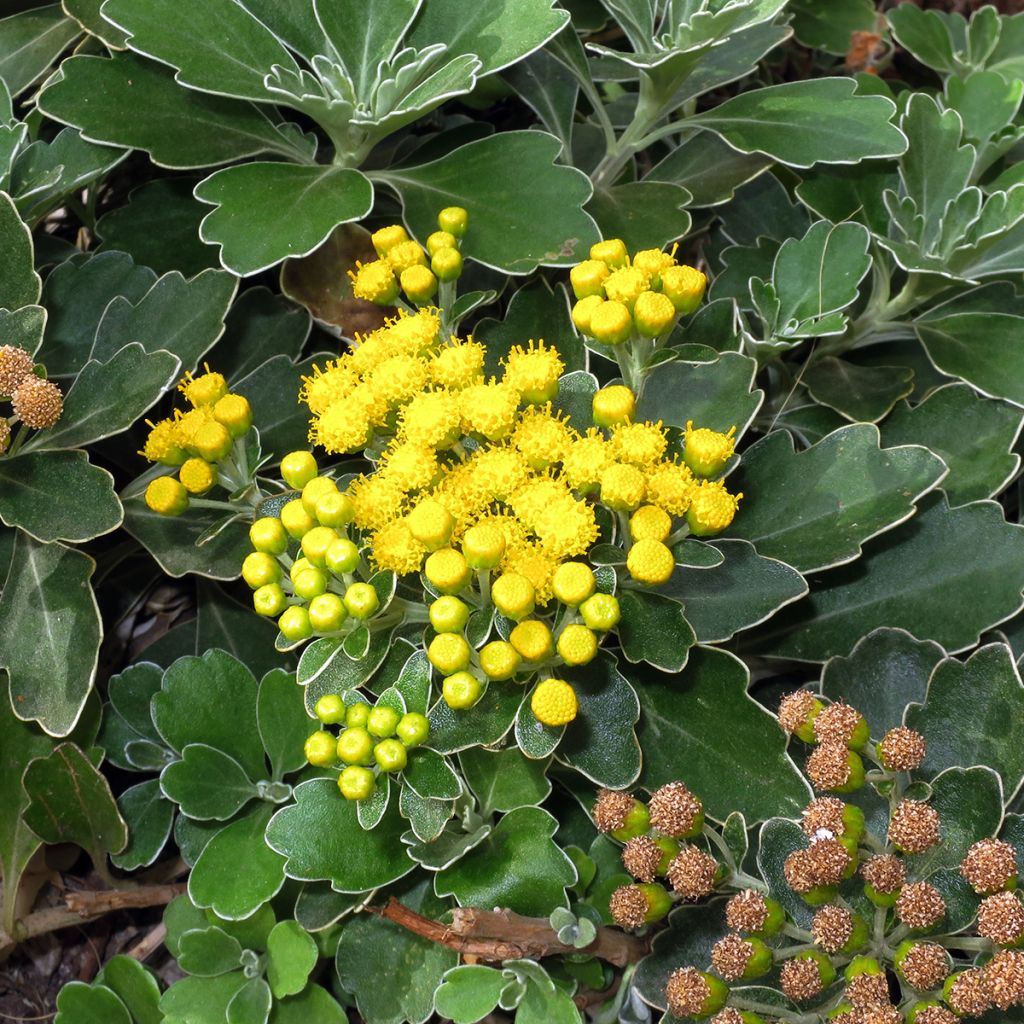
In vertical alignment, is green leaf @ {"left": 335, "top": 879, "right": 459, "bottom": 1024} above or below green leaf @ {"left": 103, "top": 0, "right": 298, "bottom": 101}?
below

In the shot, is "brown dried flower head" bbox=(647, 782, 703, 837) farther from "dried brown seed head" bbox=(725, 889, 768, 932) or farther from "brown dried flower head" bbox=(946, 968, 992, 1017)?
"brown dried flower head" bbox=(946, 968, 992, 1017)

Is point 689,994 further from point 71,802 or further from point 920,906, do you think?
point 71,802

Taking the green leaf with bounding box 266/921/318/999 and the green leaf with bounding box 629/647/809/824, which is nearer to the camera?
the green leaf with bounding box 629/647/809/824

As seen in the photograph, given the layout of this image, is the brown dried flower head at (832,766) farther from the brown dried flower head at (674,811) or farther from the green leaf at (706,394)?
the green leaf at (706,394)

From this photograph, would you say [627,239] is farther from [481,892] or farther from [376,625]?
[481,892]

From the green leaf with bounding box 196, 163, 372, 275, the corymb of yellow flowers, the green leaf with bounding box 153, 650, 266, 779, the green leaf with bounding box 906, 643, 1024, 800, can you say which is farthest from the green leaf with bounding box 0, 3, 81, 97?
the green leaf with bounding box 906, 643, 1024, 800

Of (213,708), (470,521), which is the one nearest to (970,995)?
(470,521)

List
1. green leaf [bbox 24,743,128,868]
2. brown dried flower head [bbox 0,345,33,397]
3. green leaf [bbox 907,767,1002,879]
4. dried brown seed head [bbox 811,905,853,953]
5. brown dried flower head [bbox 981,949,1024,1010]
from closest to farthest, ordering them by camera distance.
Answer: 1. brown dried flower head [bbox 981,949,1024,1010]
2. dried brown seed head [bbox 811,905,853,953]
3. green leaf [bbox 907,767,1002,879]
4. brown dried flower head [bbox 0,345,33,397]
5. green leaf [bbox 24,743,128,868]
